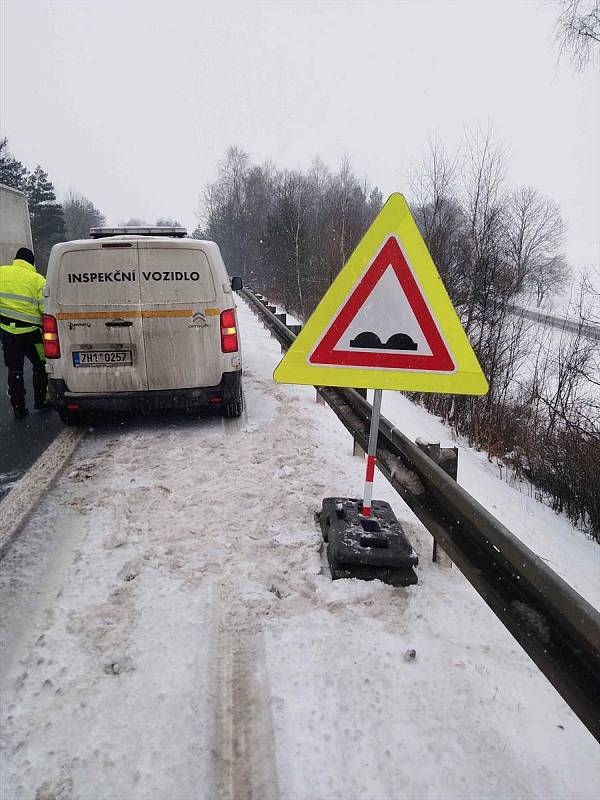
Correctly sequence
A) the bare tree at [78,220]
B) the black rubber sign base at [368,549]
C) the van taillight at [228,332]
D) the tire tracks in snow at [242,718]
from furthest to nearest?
1. the bare tree at [78,220]
2. the van taillight at [228,332]
3. the black rubber sign base at [368,549]
4. the tire tracks in snow at [242,718]

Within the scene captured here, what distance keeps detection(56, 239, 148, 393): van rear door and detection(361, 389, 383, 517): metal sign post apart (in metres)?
2.94

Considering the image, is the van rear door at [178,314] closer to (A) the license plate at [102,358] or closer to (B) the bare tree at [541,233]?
(A) the license plate at [102,358]

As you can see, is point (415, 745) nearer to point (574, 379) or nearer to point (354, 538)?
point (354, 538)

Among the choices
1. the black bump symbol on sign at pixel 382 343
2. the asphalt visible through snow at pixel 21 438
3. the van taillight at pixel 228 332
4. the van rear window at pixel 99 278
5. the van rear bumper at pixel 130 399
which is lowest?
the asphalt visible through snow at pixel 21 438

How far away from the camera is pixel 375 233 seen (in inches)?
94.1

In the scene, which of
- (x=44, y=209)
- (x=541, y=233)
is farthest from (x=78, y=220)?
(x=541, y=233)

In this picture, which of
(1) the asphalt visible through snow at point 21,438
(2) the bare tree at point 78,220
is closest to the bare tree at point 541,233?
(1) the asphalt visible through snow at point 21,438

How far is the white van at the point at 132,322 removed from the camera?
4.81m

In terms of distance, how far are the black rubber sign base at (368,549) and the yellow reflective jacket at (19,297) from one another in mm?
4997

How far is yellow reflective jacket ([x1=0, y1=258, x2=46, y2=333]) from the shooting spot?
5.86 meters

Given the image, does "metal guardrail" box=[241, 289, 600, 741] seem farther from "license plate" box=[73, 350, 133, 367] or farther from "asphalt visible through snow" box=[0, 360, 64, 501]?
"asphalt visible through snow" box=[0, 360, 64, 501]

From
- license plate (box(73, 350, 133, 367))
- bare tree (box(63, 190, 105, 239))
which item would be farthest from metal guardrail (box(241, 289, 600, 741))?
bare tree (box(63, 190, 105, 239))

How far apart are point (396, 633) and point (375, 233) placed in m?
1.94

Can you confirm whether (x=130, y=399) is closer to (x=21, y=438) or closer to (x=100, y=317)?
(x=100, y=317)
